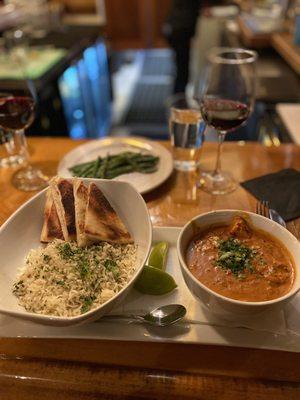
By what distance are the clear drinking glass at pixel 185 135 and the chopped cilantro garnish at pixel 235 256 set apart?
0.50 metres

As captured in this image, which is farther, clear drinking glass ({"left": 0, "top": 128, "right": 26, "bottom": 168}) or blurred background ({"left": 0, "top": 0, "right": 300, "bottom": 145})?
blurred background ({"left": 0, "top": 0, "right": 300, "bottom": 145})

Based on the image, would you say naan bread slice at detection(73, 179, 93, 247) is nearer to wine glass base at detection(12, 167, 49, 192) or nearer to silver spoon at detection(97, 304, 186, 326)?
silver spoon at detection(97, 304, 186, 326)

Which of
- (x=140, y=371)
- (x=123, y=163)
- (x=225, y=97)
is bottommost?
(x=140, y=371)

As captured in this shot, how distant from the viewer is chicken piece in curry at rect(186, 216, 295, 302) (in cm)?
69

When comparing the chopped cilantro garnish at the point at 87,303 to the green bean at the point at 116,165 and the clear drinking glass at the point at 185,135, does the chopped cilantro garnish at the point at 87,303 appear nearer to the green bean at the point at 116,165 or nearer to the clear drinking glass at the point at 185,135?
the green bean at the point at 116,165

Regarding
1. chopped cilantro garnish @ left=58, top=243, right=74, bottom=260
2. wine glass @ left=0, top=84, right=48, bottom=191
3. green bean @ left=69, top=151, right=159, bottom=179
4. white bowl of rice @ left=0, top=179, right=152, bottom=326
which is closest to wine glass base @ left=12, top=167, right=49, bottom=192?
wine glass @ left=0, top=84, right=48, bottom=191

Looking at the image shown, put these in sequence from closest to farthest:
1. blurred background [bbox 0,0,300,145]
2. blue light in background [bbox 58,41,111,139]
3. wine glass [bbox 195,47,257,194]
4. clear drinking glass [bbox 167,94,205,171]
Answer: wine glass [bbox 195,47,257,194], clear drinking glass [bbox 167,94,205,171], blurred background [bbox 0,0,300,145], blue light in background [bbox 58,41,111,139]

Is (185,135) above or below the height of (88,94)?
above

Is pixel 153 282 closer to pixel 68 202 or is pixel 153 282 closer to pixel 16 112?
pixel 68 202

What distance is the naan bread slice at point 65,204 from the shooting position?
2.73 feet

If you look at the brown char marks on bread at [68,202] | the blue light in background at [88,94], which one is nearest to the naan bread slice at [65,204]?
the brown char marks on bread at [68,202]

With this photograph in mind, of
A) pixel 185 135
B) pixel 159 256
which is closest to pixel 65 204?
pixel 159 256

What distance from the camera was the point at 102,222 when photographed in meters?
0.84

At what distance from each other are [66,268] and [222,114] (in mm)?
647
